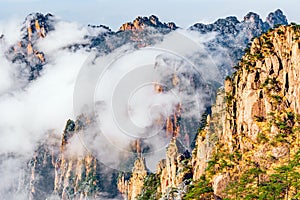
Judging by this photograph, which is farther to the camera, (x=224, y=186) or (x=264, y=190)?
(x=224, y=186)

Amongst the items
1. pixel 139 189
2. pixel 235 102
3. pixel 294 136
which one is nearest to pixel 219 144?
pixel 235 102

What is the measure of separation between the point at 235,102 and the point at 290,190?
84.8 feet

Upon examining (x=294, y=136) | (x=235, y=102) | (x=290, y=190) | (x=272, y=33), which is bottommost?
(x=290, y=190)

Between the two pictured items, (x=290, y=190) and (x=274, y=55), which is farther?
(x=274, y=55)

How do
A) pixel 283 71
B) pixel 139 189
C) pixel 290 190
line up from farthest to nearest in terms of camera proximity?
pixel 139 189
pixel 283 71
pixel 290 190

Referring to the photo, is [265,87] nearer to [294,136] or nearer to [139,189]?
[294,136]

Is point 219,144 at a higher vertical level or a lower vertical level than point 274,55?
lower

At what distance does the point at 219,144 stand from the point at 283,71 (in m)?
17.6

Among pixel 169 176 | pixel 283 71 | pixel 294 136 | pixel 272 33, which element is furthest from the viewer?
pixel 169 176

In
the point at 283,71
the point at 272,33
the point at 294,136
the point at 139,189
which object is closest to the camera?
the point at 294,136

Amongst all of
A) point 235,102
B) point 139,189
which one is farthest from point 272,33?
point 139,189

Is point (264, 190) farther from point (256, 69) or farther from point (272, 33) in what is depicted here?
point (272, 33)

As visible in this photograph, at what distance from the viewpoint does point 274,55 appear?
4700 inches

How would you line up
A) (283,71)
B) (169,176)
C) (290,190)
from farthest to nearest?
(169,176)
(283,71)
(290,190)
